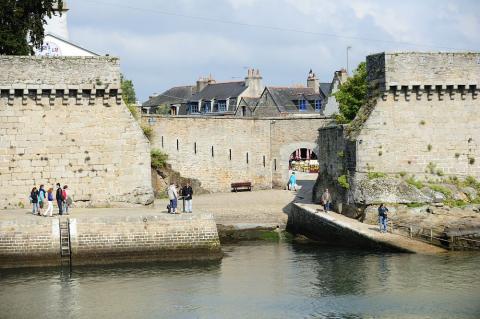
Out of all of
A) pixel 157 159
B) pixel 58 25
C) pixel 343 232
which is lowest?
pixel 343 232

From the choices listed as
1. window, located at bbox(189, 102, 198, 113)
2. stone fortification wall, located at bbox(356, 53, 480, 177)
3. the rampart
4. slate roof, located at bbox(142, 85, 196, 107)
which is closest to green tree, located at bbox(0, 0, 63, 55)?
the rampart

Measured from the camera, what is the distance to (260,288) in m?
26.4

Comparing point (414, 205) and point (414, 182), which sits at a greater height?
point (414, 182)

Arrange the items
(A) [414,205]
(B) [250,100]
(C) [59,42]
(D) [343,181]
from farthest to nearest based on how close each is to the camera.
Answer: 1. (B) [250,100]
2. (C) [59,42]
3. (D) [343,181]
4. (A) [414,205]

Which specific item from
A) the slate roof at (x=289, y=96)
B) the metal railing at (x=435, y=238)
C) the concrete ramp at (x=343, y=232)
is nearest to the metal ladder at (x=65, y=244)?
the concrete ramp at (x=343, y=232)

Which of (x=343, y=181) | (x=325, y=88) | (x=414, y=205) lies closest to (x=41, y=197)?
(x=343, y=181)

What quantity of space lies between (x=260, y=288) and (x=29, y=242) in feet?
25.5

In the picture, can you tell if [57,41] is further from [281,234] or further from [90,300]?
[90,300]

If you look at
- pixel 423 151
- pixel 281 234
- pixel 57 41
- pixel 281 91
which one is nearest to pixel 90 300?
pixel 281 234

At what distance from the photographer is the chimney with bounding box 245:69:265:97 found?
231 ft

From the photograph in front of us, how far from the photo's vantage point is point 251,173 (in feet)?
159

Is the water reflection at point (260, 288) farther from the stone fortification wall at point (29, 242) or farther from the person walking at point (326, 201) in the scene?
the person walking at point (326, 201)

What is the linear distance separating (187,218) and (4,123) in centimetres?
743

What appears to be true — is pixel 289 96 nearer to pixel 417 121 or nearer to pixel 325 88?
pixel 325 88
